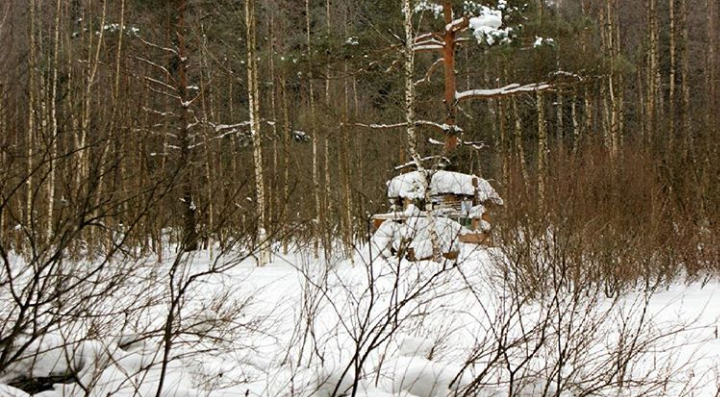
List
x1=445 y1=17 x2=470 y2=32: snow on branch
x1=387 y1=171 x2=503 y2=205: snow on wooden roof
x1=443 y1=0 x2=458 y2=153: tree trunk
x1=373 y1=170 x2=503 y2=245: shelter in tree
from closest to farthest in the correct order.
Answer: x1=373 y1=170 x2=503 y2=245: shelter in tree
x1=387 y1=171 x2=503 y2=205: snow on wooden roof
x1=445 y1=17 x2=470 y2=32: snow on branch
x1=443 y1=0 x2=458 y2=153: tree trunk

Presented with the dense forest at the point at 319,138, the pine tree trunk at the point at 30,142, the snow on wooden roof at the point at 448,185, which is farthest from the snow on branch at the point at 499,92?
the pine tree trunk at the point at 30,142

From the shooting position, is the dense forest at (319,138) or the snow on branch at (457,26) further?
the snow on branch at (457,26)

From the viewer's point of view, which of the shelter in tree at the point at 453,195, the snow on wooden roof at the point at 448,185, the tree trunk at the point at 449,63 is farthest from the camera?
the tree trunk at the point at 449,63

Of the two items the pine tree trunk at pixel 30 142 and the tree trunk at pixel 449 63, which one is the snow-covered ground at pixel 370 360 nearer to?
the pine tree trunk at pixel 30 142

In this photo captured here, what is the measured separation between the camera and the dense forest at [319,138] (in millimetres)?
2838

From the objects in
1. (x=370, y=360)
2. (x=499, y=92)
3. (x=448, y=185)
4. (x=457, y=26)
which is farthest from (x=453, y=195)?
(x=370, y=360)

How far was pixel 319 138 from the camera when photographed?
1634 cm

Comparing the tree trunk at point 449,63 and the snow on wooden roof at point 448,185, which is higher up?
the tree trunk at point 449,63

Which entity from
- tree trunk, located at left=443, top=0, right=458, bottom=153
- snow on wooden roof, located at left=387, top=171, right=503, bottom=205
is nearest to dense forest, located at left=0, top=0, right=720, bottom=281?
tree trunk, located at left=443, top=0, right=458, bottom=153

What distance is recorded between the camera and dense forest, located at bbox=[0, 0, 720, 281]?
9.31ft

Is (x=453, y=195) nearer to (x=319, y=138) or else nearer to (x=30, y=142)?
(x=319, y=138)

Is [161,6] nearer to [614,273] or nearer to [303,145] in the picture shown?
[303,145]

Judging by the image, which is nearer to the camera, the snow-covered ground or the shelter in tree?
the snow-covered ground

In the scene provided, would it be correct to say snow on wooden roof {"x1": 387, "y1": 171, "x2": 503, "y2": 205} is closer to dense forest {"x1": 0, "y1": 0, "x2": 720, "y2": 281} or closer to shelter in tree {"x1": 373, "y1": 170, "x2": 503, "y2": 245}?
shelter in tree {"x1": 373, "y1": 170, "x2": 503, "y2": 245}
